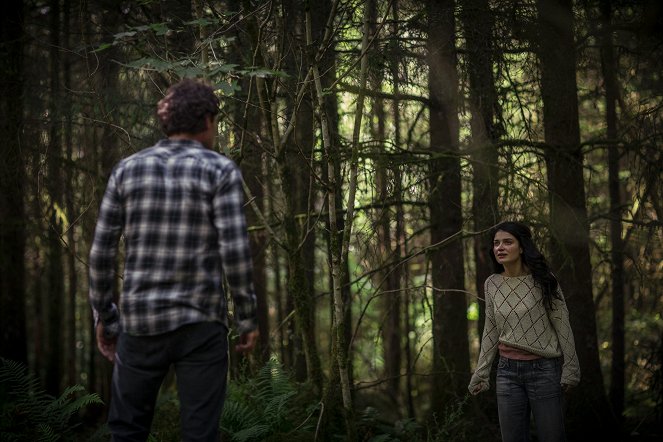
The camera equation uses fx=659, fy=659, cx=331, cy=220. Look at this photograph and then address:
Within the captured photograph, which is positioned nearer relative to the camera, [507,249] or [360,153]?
[507,249]

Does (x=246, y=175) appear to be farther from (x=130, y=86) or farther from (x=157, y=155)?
(x=157, y=155)

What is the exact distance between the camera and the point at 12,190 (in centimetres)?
890

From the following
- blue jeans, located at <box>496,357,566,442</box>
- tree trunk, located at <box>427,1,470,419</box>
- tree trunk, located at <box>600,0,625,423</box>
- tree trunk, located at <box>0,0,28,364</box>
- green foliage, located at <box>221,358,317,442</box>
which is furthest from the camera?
tree trunk, located at <box>600,0,625,423</box>

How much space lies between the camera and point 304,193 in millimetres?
8797

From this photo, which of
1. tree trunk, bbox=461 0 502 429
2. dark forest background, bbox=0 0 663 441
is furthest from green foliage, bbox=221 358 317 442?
tree trunk, bbox=461 0 502 429

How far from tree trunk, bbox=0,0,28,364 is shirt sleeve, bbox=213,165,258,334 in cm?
578

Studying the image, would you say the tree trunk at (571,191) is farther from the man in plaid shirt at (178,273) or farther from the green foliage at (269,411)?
the man in plaid shirt at (178,273)

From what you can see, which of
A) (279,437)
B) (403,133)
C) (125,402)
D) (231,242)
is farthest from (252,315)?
(403,133)

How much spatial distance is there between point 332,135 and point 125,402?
146 inches

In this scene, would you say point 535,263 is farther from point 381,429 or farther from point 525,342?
point 381,429

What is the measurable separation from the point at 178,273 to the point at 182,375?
473 millimetres

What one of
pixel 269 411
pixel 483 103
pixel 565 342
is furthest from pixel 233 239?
pixel 483 103

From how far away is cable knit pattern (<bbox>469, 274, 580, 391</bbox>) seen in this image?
4438 mm

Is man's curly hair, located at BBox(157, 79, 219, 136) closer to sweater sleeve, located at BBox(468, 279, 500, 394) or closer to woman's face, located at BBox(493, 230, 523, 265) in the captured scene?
woman's face, located at BBox(493, 230, 523, 265)
